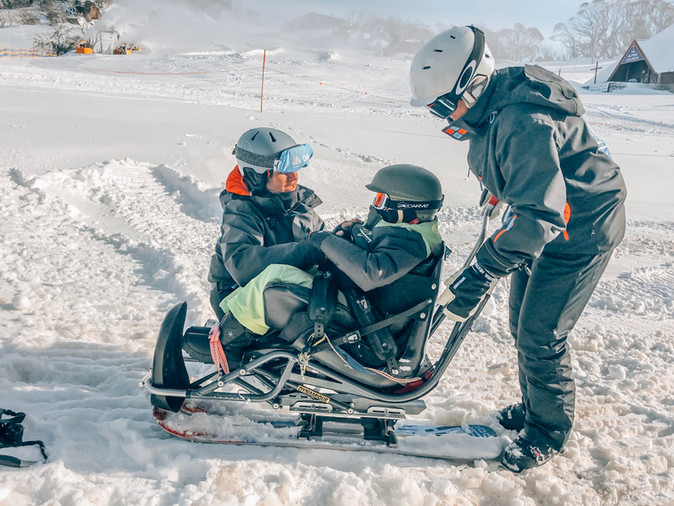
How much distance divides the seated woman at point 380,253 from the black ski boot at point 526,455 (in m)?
0.87

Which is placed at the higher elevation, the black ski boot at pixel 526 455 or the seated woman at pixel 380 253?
the seated woman at pixel 380 253

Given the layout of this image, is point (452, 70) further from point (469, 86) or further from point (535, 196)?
point (535, 196)

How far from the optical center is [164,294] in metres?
4.75

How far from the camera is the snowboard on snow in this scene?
285 cm

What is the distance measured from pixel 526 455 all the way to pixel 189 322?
8.65 feet

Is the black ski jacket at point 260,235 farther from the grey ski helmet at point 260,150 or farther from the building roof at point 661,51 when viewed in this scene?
the building roof at point 661,51

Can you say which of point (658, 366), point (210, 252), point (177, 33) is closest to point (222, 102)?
point (210, 252)

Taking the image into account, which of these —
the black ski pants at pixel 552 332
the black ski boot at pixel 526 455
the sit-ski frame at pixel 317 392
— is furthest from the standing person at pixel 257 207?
the black ski boot at pixel 526 455

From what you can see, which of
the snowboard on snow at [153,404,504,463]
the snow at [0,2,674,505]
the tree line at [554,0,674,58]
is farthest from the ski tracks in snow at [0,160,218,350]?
the tree line at [554,0,674,58]

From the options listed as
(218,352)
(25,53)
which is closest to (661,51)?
(25,53)

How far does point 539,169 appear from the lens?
2271 mm

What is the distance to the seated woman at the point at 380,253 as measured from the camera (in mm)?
2547

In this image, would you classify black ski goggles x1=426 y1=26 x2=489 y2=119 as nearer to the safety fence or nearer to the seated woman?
the seated woman

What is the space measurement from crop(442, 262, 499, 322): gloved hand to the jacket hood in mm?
712
